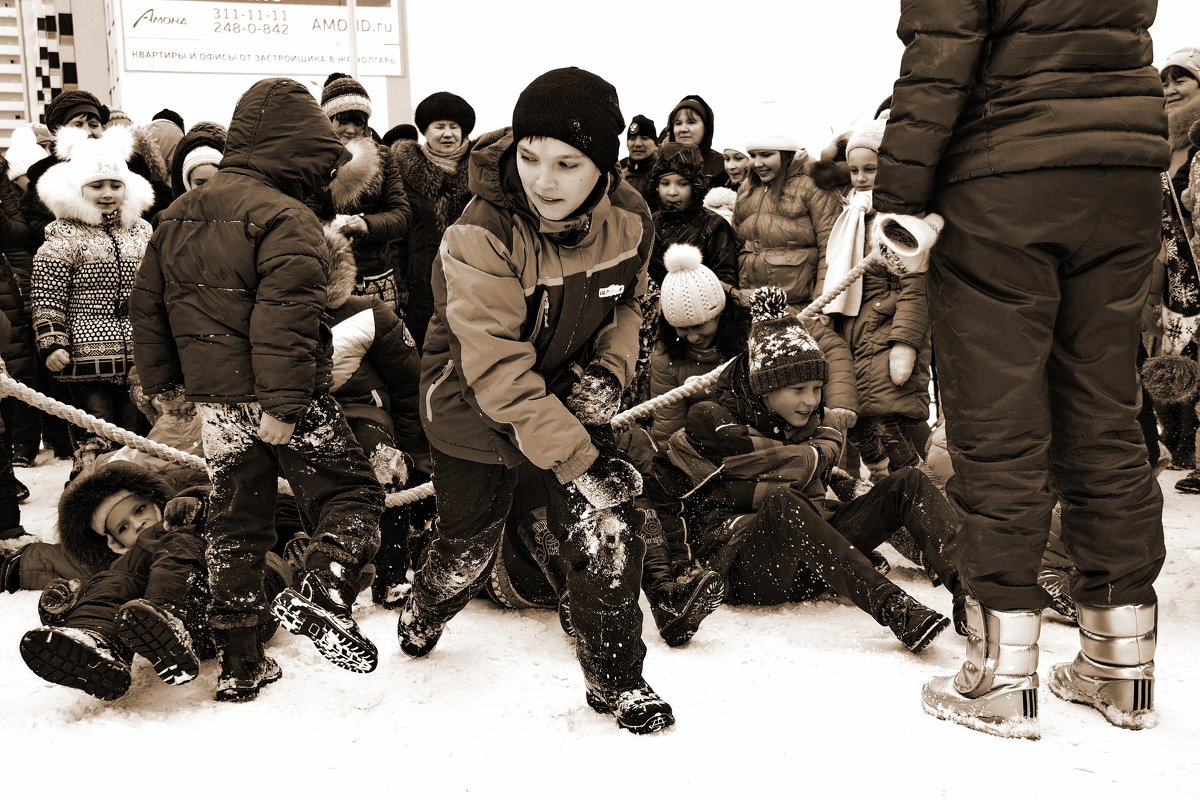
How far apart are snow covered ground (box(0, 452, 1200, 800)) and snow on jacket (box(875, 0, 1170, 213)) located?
122cm

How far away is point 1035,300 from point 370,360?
7.68 ft

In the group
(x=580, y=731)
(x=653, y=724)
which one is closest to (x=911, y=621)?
(x=653, y=724)

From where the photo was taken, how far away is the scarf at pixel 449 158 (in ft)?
18.6

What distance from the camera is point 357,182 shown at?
528 cm

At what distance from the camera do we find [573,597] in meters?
2.57

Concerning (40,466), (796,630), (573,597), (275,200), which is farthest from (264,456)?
(40,466)

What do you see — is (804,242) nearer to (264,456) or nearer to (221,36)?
(264,456)

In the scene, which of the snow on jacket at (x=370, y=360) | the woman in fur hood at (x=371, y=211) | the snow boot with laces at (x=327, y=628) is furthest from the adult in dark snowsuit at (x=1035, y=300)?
the woman in fur hood at (x=371, y=211)

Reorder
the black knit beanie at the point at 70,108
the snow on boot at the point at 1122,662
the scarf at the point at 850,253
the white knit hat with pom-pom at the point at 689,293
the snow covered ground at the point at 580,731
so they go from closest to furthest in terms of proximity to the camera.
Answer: the snow covered ground at the point at 580,731 → the snow on boot at the point at 1122,662 → the white knit hat with pom-pom at the point at 689,293 → the scarf at the point at 850,253 → the black knit beanie at the point at 70,108

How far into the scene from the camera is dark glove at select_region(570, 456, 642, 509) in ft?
8.06

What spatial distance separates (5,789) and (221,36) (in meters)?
12.1

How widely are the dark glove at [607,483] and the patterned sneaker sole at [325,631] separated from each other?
0.63 metres

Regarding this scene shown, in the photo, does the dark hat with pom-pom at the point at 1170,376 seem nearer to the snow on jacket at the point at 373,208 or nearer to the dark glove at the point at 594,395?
the dark glove at the point at 594,395

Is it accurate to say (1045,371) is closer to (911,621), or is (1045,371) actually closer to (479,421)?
(911,621)
